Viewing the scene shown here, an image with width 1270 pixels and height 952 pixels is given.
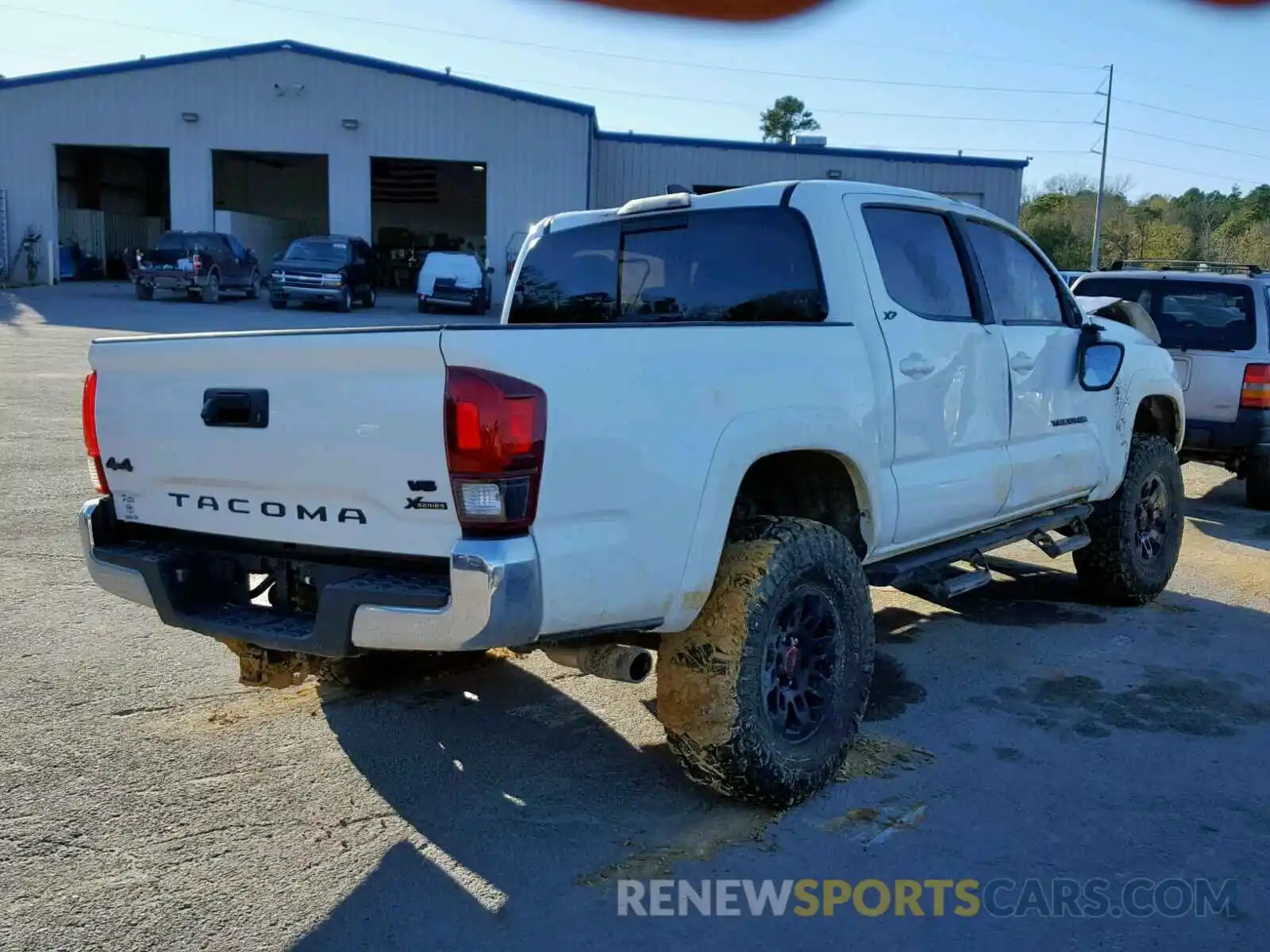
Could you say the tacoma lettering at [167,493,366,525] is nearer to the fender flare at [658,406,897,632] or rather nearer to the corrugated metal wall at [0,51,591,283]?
the fender flare at [658,406,897,632]

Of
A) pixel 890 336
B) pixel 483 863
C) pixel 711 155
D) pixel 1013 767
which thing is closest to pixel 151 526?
pixel 483 863

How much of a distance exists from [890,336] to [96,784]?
3.19 meters

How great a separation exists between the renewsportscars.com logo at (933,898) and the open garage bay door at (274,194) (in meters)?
40.2

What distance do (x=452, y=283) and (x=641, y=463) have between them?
2734cm

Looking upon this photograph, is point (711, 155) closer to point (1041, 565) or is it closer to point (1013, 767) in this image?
point (1041, 565)

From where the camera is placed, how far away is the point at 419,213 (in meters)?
51.2

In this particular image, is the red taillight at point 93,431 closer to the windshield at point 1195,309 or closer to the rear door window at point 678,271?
the rear door window at point 678,271

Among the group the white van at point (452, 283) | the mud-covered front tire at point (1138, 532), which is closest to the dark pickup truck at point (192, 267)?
the white van at point (452, 283)

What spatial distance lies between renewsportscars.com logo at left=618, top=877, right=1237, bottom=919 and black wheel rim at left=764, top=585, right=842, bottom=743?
618mm

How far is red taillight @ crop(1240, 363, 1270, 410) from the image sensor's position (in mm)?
9156

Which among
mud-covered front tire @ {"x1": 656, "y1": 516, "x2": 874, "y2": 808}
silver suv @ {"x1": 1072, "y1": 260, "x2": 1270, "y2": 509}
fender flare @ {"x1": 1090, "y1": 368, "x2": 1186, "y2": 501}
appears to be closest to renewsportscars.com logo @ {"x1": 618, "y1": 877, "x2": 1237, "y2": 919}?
mud-covered front tire @ {"x1": 656, "y1": 516, "x2": 874, "y2": 808}

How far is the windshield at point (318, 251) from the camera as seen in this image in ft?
92.5

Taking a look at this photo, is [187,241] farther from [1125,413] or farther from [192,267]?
[1125,413]

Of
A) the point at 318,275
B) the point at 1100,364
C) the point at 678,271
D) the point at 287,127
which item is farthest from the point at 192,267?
the point at 1100,364
